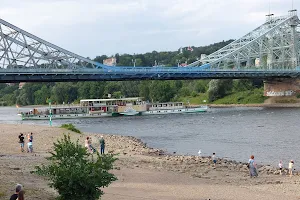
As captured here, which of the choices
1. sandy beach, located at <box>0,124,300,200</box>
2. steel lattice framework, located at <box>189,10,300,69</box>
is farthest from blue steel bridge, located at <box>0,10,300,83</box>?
sandy beach, located at <box>0,124,300,200</box>

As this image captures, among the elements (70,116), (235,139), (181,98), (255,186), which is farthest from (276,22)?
(255,186)

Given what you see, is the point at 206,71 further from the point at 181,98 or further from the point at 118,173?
the point at 118,173

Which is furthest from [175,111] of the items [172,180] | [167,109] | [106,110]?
[172,180]

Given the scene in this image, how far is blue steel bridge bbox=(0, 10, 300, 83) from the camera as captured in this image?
203ft

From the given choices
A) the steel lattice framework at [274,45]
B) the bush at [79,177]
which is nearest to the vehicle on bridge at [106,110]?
the steel lattice framework at [274,45]

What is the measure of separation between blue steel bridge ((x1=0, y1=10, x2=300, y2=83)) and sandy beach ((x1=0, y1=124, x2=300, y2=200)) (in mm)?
35662

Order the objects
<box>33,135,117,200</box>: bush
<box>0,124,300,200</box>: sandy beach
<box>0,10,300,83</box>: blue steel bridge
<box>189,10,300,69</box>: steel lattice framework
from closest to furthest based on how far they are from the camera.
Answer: <box>33,135,117,200</box>: bush
<box>0,124,300,200</box>: sandy beach
<box>0,10,300,83</box>: blue steel bridge
<box>189,10,300,69</box>: steel lattice framework

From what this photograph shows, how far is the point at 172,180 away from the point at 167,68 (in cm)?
5548

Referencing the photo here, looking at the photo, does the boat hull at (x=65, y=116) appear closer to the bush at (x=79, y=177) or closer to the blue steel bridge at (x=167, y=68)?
the blue steel bridge at (x=167, y=68)

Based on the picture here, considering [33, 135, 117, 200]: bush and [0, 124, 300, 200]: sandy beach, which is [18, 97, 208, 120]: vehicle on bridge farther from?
[33, 135, 117, 200]: bush

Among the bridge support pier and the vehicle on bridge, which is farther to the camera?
the bridge support pier

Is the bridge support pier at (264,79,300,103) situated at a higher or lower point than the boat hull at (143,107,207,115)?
higher

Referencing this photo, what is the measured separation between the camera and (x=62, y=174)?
11.8m

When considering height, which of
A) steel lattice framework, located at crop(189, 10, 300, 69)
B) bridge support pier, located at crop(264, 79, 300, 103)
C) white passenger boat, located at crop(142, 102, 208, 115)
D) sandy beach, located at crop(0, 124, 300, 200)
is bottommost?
sandy beach, located at crop(0, 124, 300, 200)
